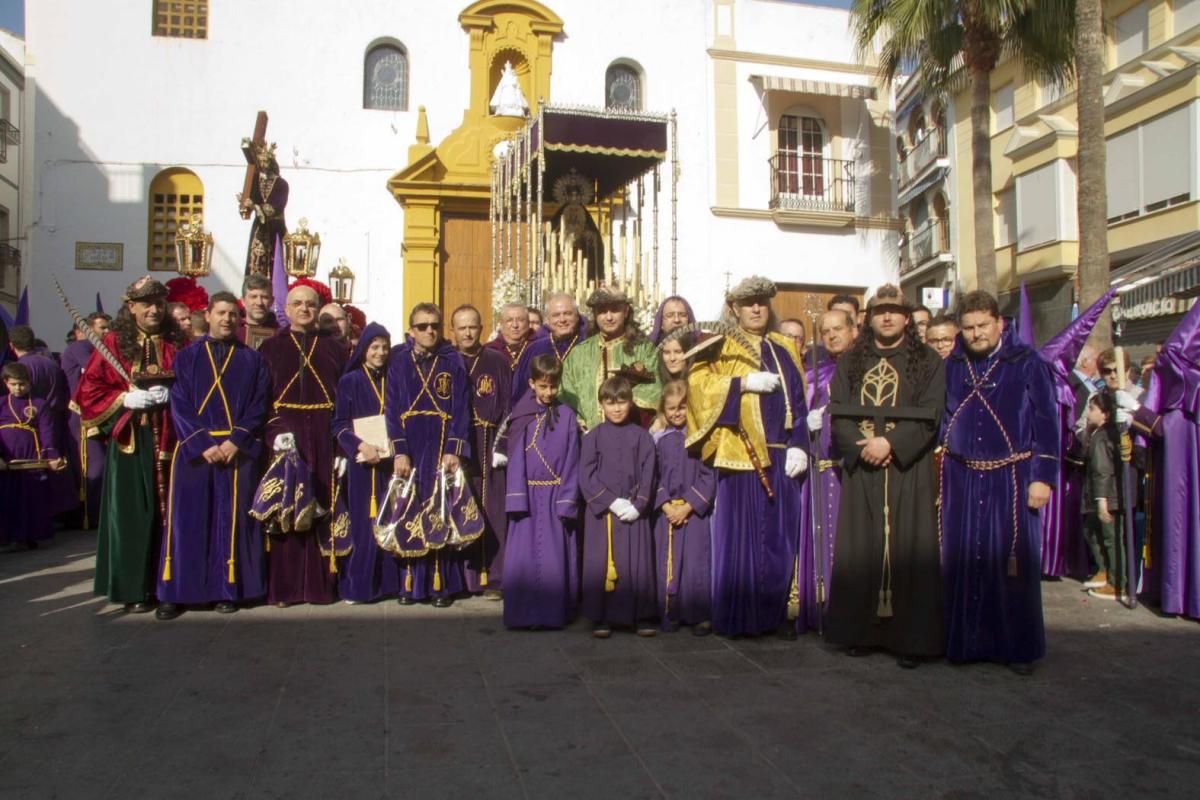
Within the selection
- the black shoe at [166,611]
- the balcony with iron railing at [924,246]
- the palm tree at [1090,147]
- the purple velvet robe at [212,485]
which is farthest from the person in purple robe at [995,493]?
the balcony with iron railing at [924,246]

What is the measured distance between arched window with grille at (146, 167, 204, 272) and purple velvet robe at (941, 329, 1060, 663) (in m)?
14.4

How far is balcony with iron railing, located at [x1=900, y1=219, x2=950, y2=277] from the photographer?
71.3ft

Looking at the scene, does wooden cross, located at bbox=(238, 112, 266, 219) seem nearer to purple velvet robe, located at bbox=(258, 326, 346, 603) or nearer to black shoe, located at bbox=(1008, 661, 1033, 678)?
purple velvet robe, located at bbox=(258, 326, 346, 603)

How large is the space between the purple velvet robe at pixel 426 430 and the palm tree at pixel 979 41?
9.94 m

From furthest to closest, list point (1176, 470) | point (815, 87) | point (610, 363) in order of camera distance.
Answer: point (815, 87) < point (610, 363) < point (1176, 470)

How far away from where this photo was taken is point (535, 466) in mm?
5848

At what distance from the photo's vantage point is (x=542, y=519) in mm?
5797

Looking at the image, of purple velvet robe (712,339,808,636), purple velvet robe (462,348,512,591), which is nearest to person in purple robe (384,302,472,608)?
purple velvet robe (462,348,512,591)

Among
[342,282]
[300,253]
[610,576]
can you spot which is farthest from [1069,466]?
[342,282]

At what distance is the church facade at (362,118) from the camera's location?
52.2 ft

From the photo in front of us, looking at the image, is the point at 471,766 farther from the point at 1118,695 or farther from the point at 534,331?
the point at 534,331

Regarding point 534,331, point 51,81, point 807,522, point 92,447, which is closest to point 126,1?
point 51,81

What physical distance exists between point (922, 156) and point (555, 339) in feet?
62.4

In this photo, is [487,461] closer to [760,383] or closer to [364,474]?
[364,474]
